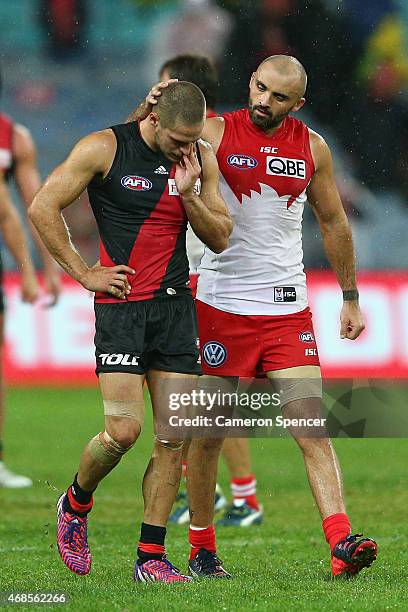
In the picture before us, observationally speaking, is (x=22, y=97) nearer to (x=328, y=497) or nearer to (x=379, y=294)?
(x=379, y=294)

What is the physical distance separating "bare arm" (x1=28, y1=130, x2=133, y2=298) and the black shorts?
0.12 m

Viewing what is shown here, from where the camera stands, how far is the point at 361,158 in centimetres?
1573

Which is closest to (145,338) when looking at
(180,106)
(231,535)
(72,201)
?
(72,201)

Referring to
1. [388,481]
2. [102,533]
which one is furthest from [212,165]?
[388,481]

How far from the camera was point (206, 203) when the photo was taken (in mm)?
5633

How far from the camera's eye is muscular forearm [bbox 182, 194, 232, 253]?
18.0 ft

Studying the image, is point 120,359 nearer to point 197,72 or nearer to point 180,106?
point 180,106

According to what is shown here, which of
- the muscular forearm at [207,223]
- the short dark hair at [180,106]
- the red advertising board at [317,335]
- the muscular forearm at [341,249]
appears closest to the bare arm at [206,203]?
the muscular forearm at [207,223]

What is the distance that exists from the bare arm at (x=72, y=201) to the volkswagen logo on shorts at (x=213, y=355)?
0.65m

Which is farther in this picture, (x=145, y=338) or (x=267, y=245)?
(x=267, y=245)

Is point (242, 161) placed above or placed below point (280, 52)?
below

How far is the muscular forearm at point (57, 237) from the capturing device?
5.58 m

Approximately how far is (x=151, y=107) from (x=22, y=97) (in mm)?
12784

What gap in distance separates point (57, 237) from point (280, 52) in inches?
342
